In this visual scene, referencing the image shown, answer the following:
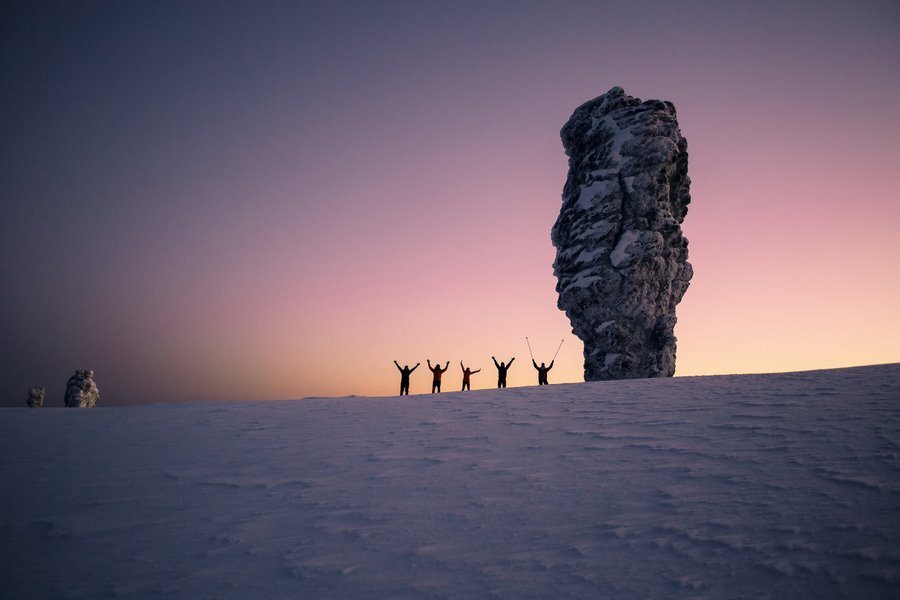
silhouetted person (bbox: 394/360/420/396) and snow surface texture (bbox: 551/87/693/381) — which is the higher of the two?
snow surface texture (bbox: 551/87/693/381)

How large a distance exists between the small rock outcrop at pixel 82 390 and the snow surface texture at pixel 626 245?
38.5m

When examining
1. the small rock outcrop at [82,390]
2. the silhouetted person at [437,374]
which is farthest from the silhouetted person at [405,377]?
the small rock outcrop at [82,390]

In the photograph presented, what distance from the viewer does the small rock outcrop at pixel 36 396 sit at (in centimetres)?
4131

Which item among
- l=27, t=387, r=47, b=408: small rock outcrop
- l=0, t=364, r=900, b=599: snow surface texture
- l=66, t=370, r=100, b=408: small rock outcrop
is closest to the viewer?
l=0, t=364, r=900, b=599: snow surface texture

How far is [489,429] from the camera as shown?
675 cm

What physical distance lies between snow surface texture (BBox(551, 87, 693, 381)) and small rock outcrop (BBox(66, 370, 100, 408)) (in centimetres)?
3851

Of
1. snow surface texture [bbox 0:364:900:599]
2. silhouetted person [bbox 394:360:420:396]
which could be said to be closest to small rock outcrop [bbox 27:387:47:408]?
silhouetted person [bbox 394:360:420:396]

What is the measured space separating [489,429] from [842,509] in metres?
4.08

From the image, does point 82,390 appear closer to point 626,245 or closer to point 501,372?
point 501,372

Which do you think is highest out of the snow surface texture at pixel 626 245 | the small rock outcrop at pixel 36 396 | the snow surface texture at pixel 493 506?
the snow surface texture at pixel 626 245

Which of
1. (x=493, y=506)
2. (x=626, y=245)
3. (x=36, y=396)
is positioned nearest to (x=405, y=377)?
(x=626, y=245)

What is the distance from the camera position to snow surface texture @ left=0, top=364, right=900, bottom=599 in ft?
10.1

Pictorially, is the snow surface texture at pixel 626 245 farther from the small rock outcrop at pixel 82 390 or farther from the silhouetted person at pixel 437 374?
the small rock outcrop at pixel 82 390

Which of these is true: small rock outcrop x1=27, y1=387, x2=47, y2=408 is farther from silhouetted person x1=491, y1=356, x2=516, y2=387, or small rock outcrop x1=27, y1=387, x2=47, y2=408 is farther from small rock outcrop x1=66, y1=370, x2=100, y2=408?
silhouetted person x1=491, y1=356, x2=516, y2=387
